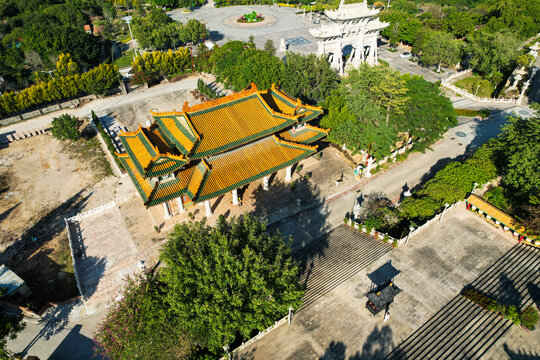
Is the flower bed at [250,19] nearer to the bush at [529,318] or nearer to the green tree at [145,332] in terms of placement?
the green tree at [145,332]

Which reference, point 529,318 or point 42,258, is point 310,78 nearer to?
point 529,318

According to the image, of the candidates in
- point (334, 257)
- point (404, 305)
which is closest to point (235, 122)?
point (334, 257)

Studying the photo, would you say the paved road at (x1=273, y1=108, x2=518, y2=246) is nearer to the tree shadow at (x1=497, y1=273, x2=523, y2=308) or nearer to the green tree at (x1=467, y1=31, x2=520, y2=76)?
the green tree at (x1=467, y1=31, x2=520, y2=76)

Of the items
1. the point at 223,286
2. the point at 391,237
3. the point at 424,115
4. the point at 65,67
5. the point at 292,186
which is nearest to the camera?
the point at 223,286

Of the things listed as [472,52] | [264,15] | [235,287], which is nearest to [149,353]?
[235,287]

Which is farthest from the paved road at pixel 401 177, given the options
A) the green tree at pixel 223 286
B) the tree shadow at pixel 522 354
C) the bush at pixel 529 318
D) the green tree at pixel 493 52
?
the tree shadow at pixel 522 354

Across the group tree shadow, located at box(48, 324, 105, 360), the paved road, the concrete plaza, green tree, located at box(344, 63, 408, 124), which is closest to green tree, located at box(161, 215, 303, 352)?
the concrete plaza

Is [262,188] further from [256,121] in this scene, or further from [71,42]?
[71,42]
